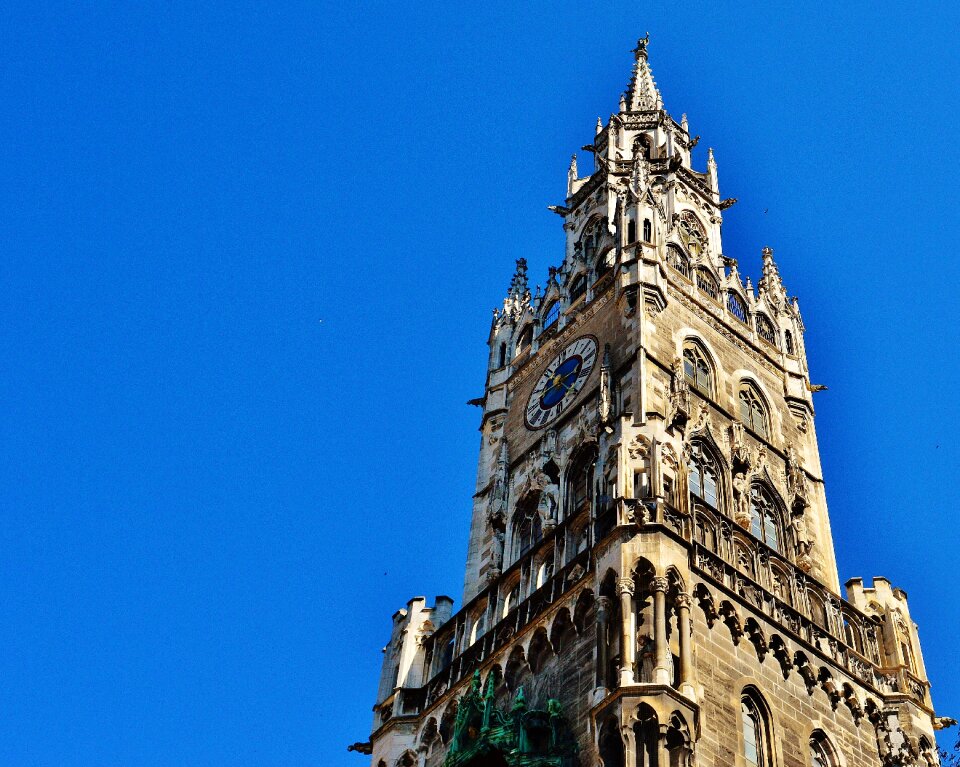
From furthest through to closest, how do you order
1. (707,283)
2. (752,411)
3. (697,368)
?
(707,283) < (752,411) < (697,368)

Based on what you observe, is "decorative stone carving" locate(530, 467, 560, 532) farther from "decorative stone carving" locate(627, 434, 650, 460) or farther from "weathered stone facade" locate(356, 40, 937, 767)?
"decorative stone carving" locate(627, 434, 650, 460)

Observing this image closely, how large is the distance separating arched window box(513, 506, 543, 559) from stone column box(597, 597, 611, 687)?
24.9 ft

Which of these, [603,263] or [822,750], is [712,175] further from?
[822,750]

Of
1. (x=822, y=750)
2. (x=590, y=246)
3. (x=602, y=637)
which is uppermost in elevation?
(x=590, y=246)

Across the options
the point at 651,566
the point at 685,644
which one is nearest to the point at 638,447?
the point at 651,566

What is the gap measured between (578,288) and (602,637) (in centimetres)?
1945

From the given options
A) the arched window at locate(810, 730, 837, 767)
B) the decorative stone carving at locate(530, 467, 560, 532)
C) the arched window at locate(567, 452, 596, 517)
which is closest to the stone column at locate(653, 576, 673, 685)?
the arched window at locate(810, 730, 837, 767)

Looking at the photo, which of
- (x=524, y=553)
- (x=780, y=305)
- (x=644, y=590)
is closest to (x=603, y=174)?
(x=780, y=305)

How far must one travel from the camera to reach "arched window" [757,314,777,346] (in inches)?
1840

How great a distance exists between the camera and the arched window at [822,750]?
107 feet

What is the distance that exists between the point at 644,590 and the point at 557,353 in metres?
14.7

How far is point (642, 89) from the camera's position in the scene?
61.2 metres

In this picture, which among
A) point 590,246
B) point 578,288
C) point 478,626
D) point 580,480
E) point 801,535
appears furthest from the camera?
point 590,246

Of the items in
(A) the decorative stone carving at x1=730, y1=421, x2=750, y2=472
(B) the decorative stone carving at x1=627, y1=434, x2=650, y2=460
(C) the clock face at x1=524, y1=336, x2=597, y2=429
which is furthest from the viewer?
(C) the clock face at x1=524, y1=336, x2=597, y2=429
